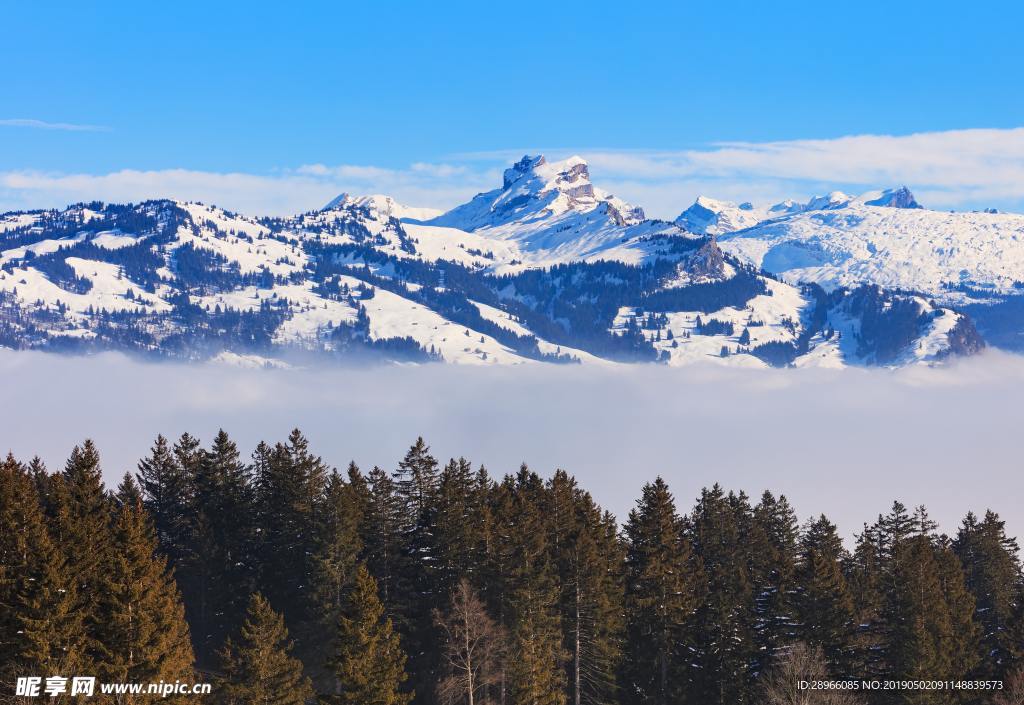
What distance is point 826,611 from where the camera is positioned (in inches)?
3120

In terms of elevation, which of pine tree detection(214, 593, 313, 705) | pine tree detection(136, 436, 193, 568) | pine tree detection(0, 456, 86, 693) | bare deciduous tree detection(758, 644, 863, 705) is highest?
pine tree detection(136, 436, 193, 568)

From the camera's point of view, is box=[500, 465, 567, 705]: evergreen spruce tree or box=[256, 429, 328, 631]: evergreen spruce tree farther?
box=[256, 429, 328, 631]: evergreen spruce tree

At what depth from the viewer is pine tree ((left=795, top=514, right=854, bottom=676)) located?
78.6 metres

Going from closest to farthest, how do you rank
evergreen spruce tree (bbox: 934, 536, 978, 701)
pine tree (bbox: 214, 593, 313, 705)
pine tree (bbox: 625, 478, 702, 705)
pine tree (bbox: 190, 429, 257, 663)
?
pine tree (bbox: 214, 593, 313, 705)
evergreen spruce tree (bbox: 934, 536, 978, 701)
pine tree (bbox: 625, 478, 702, 705)
pine tree (bbox: 190, 429, 257, 663)

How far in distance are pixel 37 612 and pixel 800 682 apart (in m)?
42.8

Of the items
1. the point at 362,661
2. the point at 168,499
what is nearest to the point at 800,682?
the point at 362,661

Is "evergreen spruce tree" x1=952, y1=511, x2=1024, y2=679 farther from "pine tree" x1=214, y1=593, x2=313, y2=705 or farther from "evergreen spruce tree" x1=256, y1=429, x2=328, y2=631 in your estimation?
"pine tree" x1=214, y1=593, x2=313, y2=705

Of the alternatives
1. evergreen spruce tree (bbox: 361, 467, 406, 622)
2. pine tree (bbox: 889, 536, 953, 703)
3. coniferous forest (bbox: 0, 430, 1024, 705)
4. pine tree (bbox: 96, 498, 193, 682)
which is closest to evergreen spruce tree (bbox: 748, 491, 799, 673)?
coniferous forest (bbox: 0, 430, 1024, 705)

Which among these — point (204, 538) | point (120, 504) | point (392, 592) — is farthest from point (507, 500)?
point (120, 504)

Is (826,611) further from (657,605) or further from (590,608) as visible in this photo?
(590,608)

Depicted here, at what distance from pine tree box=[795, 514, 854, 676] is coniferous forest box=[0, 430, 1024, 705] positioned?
0.13 meters

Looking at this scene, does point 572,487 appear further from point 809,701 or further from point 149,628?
point 149,628

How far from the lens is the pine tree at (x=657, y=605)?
278 feet

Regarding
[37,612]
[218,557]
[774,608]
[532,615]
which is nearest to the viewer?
[37,612]
